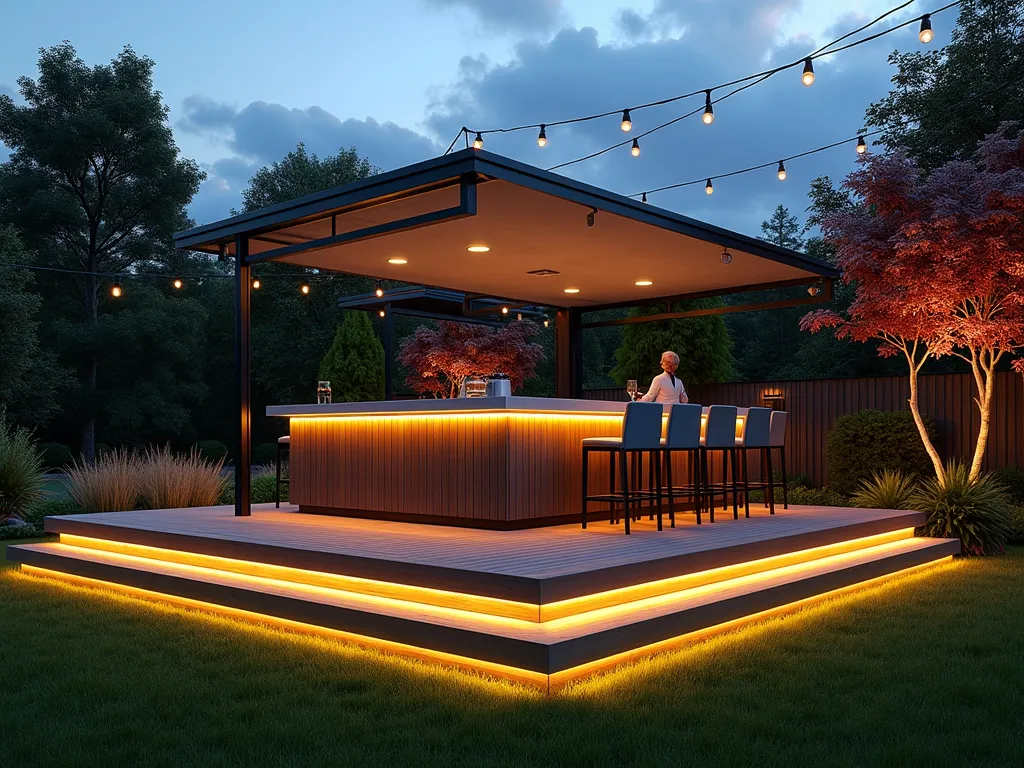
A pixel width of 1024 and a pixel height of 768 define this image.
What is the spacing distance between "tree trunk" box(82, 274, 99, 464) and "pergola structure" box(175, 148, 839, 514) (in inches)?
625

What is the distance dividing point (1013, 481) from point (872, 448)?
162cm

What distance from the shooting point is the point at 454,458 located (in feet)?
22.8

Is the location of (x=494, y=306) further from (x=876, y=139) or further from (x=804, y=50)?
(x=876, y=139)

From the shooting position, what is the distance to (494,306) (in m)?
12.3

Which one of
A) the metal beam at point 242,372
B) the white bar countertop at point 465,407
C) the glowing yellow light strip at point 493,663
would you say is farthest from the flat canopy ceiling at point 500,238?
the glowing yellow light strip at point 493,663

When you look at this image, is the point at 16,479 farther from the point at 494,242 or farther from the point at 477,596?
the point at 477,596

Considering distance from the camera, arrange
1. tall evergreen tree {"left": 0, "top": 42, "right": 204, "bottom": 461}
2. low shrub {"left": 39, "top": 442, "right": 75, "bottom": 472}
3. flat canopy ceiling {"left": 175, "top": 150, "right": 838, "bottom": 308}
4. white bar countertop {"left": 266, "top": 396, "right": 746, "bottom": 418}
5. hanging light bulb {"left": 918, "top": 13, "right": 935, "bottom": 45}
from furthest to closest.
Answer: tall evergreen tree {"left": 0, "top": 42, "right": 204, "bottom": 461} → low shrub {"left": 39, "top": 442, "right": 75, "bottom": 472} → hanging light bulb {"left": 918, "top": 13, "right": 935, "bottom": 45} → white bar countertop {"left": 266, "top": 396, "right": 746, "bottom": 418} → flat canopy ceiling {"left": 175, "top": 150, "right": 838, "bottom": 308}

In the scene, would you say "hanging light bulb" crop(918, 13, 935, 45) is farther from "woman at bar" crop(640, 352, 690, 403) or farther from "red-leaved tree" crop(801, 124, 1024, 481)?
"woman at bar" crop(640, 352, 690, 403)

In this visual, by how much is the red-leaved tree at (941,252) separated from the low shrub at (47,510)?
9023mm

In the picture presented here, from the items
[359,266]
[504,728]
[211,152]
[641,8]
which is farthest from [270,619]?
[211,152]

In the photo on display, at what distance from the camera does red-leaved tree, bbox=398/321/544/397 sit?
20266 mm

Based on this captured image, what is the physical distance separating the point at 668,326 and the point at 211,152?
79.0 feet

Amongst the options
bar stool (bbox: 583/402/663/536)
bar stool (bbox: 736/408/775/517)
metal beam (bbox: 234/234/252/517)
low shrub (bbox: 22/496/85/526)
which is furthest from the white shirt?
low shrub (bbox: 22/496/85/526)

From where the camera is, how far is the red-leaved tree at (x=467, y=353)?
20.3 metres
